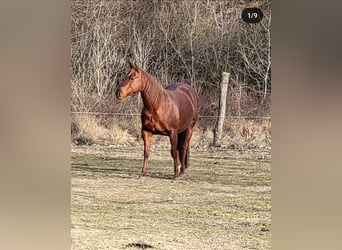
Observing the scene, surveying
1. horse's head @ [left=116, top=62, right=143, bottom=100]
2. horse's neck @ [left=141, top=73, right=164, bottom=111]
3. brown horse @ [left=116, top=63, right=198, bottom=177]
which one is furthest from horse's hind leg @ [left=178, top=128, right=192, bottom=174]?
horse's head @ [left=116, top=62, right=143, bottom=100]

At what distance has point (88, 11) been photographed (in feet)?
14.8

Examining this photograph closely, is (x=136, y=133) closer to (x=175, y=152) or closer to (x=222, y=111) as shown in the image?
(x=175, y=152)

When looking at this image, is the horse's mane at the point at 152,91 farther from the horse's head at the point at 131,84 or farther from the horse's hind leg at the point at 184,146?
the horse's hind leg at the point at 184,146

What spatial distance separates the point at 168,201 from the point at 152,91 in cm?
90

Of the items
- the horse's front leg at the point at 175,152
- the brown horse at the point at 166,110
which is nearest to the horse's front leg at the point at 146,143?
the brown horse at the point at 166,110

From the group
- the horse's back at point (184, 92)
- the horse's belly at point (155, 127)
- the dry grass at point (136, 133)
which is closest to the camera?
the dry grass at point (136, 133)

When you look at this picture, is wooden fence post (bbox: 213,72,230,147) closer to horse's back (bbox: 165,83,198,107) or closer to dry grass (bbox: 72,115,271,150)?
dry grass (bbox: 72,115,271,150)

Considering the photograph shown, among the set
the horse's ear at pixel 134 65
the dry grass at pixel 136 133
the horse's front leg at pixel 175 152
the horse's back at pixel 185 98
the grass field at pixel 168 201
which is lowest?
the grass field at pixel 168 201

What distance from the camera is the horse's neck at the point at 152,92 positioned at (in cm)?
452

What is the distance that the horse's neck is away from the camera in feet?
14.8

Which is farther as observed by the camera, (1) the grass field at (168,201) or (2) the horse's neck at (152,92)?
(2) the horse's neck at (152,92)
